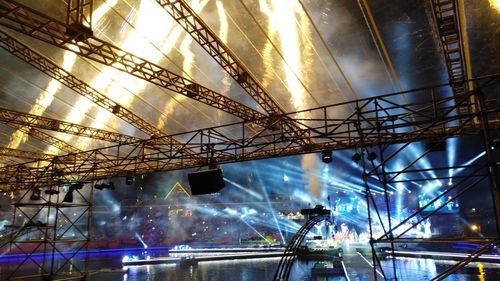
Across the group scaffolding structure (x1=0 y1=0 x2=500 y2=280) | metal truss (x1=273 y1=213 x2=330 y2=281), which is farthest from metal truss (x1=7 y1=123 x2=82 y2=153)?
metal truss (x1=273 y1=213 x2=330 y2=281)

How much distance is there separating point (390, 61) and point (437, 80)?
217 centimetres

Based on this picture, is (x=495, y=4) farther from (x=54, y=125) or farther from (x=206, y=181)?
(x=54, y=125)

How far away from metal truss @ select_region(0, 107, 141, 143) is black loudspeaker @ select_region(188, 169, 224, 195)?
20.1 feet

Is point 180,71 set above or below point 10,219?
above

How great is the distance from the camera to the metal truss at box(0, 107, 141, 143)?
14.3 metres

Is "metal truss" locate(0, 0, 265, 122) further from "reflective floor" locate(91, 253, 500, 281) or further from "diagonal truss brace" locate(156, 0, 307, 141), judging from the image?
"reflective floor" locate(91, 253, 500, 281)

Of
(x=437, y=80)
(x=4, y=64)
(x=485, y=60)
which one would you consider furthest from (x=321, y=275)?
(x=4, y=64)

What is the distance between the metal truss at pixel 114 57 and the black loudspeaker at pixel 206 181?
112 inches

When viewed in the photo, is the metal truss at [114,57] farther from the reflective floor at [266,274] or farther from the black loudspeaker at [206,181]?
the reflective floor at [266,274]

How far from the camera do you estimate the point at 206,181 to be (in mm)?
13453

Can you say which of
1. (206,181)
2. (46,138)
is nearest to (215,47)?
(206,181)

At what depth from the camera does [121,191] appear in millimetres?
44812

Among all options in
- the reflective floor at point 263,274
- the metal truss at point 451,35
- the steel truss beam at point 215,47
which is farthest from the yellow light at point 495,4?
the reflective floor at point 263,274

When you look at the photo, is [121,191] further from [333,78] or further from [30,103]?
[333,78]
